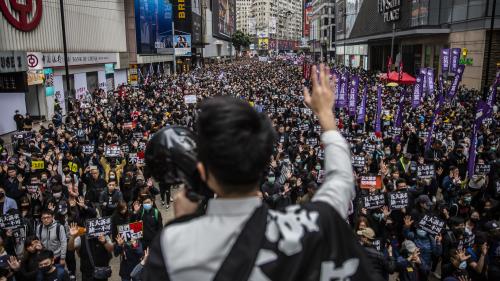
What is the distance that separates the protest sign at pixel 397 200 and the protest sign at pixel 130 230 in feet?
14.5

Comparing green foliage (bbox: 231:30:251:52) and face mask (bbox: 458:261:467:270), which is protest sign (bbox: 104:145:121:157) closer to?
face mask (bbox: 458:261:467:270)

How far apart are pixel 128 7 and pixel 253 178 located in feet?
Answer: 150

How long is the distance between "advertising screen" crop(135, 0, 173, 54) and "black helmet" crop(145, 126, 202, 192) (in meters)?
46.1

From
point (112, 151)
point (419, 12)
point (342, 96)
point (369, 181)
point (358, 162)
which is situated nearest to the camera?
point (369, 181)

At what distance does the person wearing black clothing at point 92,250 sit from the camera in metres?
6.48

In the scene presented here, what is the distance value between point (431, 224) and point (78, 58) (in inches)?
1107

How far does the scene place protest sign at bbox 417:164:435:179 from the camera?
954cm

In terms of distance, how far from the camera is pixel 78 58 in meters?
29.7

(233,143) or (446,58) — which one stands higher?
(446,58)

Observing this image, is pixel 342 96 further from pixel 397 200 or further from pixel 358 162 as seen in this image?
pixel 397 200

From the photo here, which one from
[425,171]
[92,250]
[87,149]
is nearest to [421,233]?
[425,171]

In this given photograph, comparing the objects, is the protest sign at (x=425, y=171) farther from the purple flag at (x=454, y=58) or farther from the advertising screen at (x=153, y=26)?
the advertising screen at (x=153, y=26)

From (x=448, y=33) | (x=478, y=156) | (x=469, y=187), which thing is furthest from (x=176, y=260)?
(x=448, y=33)

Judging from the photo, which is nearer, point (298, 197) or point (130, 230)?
point (130, 230)
